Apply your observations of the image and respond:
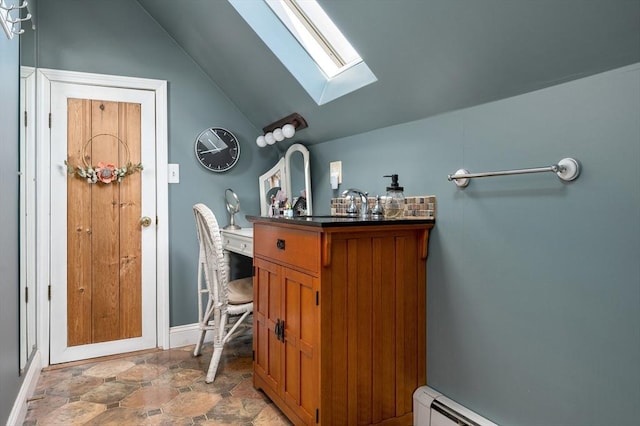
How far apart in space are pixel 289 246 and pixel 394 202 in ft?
1.92

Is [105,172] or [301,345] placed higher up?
[105,172]

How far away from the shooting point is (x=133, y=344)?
2836mm

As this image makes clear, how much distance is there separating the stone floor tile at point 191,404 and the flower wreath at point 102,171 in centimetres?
150

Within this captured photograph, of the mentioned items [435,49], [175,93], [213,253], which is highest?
[175,93]

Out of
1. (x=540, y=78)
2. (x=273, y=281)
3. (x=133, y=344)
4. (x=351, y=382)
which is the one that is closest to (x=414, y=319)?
(x=351, y=382)

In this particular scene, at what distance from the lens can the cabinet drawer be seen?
5.36 feet

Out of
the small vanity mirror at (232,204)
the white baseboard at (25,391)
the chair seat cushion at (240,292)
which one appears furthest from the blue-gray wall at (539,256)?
the white baseboard at (25,391)

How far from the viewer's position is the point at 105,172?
270 cm

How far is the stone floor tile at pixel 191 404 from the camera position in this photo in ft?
6.61

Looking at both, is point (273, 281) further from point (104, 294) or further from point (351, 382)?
point (104, 294)

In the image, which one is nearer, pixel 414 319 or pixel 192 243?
pixel 414 319

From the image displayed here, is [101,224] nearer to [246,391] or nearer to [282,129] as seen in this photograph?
[282,129]

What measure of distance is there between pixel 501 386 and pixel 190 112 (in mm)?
2630

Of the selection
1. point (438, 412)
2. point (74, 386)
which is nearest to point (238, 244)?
point (74, 386)
